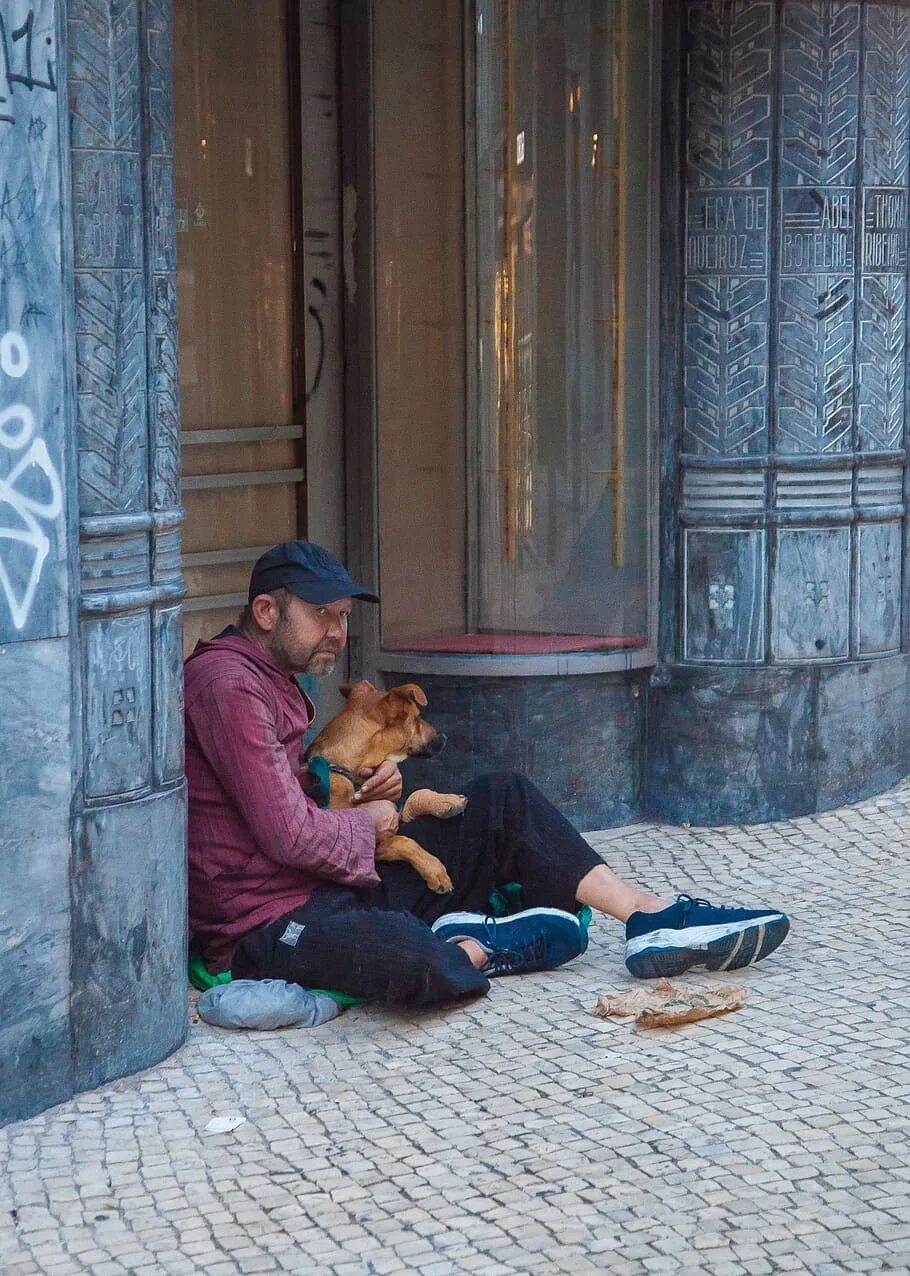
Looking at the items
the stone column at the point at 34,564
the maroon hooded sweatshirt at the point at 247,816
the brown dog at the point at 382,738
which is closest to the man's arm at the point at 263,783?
the maroon hooded sweatshirt at the point at 247,816

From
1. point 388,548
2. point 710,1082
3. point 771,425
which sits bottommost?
point 710,1082

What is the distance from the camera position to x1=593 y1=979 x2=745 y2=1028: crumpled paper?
4.79 meters

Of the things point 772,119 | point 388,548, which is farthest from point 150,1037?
point 772,119

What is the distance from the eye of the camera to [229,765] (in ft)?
15.7

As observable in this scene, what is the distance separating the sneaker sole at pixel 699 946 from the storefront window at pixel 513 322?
1926mm

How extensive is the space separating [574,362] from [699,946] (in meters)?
2.55

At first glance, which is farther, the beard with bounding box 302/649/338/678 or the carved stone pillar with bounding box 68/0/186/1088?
the beard with bounding box 302/649/338/678

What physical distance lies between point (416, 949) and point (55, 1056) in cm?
93

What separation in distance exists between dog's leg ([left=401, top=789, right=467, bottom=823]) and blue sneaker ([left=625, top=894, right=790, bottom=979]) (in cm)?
56

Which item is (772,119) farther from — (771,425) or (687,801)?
(687,801)

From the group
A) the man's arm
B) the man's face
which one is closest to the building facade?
the man's face

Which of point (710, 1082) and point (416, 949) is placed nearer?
point (710, 1082)

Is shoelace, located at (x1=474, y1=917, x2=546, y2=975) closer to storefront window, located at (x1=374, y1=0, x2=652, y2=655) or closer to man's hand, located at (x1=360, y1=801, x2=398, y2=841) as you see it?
man's hand, located at (x1=360, y1=801, x2=398, y2=841)

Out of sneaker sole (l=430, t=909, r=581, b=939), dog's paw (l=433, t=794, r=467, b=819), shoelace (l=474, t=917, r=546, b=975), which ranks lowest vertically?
shoelace (l=474, t=917, r=546, b=975)
